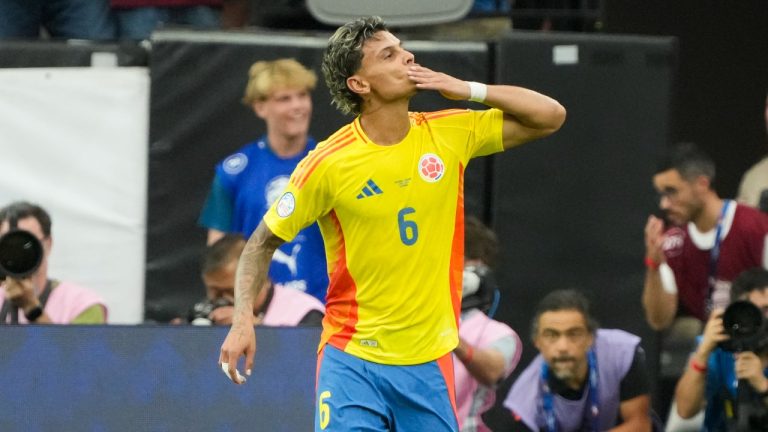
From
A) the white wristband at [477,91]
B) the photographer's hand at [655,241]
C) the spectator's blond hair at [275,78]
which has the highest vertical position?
the white wristband at [477,91]

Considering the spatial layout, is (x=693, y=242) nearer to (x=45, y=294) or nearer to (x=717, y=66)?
(x=717, y=66)

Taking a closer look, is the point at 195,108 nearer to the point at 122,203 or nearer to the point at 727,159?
the point at 122,203

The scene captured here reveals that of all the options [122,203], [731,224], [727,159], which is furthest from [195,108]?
[727,159]

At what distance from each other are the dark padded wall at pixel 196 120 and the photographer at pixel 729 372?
1.50m

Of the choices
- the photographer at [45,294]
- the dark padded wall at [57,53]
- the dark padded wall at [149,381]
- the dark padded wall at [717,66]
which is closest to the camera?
the dark padded wall at [149,381]

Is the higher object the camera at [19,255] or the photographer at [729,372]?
the camera at [19,255]

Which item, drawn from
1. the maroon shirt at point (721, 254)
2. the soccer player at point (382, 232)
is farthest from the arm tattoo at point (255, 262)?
the maroon shirt at point (721, 254)

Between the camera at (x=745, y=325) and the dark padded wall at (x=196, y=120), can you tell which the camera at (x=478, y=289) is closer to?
the dark padded wall at (x=196, y=120)

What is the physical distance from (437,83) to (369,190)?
0.45 m

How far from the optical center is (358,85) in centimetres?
620

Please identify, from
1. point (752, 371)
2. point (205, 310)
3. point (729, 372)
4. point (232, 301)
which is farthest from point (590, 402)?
point (205, 310)

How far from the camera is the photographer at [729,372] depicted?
7.57 m

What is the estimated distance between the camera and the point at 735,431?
24.8 ft

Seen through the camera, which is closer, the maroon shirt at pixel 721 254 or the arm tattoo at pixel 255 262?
the arm tattoo at pixel 255 262
